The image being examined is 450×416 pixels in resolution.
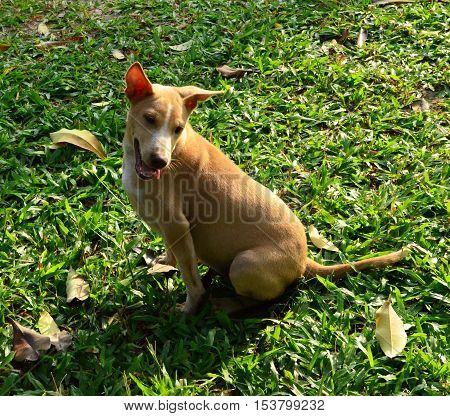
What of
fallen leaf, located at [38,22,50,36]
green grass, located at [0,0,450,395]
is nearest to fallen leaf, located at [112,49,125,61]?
green grass, located at [0,0,450,395]

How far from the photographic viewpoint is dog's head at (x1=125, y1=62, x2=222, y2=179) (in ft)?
12.5

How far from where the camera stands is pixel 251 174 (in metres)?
5.58

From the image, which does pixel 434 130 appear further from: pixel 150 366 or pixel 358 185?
pixel 150 366

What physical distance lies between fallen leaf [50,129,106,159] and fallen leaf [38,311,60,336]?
1.92m

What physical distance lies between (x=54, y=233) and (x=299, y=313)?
2.24 metres

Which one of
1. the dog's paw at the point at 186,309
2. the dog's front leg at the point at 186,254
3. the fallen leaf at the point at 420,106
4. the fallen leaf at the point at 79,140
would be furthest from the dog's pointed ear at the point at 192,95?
the fallen leaf at the point at 420,106

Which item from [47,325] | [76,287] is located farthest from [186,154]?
[47,325]

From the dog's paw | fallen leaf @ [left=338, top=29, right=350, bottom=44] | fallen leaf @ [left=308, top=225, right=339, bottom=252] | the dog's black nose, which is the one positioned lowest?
the dog's paw

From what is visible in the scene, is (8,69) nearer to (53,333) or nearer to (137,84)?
(137,84)

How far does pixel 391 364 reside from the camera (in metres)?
4.03

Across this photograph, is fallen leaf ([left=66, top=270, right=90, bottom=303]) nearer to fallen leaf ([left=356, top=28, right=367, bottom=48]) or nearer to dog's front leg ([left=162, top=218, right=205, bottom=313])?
dog's front leg ([left=162, top=218, right=205, bottom=313])

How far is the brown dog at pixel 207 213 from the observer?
4102mm

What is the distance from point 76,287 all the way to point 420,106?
Result: 4371 mm
